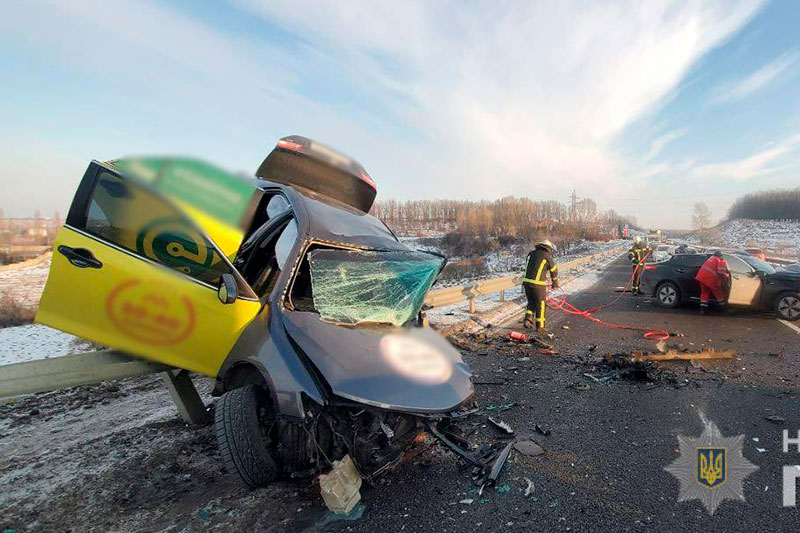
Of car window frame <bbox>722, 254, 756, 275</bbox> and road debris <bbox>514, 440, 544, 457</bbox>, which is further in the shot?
car window frame <bbox>722, 254, 756, 275</bbox>

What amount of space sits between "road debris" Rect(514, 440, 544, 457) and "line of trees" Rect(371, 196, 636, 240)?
55.7 metres

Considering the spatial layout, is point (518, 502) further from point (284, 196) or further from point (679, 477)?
point (284, 196)

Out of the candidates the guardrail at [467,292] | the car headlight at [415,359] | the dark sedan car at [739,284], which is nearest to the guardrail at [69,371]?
the car headlight at [415,359]

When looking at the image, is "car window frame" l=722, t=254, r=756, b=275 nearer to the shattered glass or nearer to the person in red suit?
the person in red suit

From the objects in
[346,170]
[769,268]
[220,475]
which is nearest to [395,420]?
[220,475]

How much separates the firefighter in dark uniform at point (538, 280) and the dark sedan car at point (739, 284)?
157 inches

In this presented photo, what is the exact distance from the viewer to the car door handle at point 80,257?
9.31 feet

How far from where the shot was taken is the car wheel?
7938 mm

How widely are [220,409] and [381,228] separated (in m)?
2.31

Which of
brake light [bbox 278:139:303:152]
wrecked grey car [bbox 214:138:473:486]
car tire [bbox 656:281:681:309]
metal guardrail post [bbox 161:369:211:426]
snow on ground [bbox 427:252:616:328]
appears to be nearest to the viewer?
wrecked grey car [bbox 214:138:473:486]

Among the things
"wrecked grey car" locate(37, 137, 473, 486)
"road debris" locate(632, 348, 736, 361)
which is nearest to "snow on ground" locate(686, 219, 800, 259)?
"road debris" locate(632, 348, 736, 361)

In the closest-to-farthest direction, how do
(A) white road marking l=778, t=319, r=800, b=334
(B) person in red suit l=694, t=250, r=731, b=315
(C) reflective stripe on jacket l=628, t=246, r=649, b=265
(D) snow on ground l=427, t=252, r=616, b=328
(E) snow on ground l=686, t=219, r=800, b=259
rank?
(A) white road marking l=778, t=319, r=800, b=334, (D) snow on ground l=427, t=252, r=616, b=328, (B) person in red suit l=694, t=250, r=731, b=315, (C) reflective stripe on jacket l=628, t=246, r=649, b=265, (E) snow on ground l=686, t=219, r=800, b=259

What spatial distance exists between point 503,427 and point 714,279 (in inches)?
313

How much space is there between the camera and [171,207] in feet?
9.62
